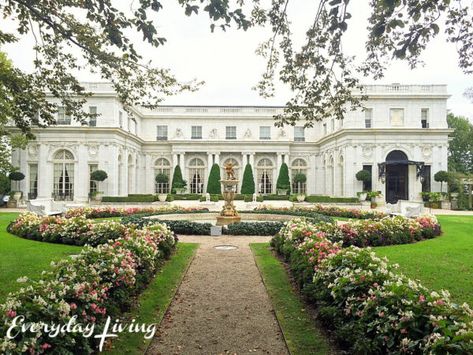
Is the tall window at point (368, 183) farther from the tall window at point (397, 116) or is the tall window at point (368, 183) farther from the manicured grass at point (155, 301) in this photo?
the manicured grass at point (155, 301)

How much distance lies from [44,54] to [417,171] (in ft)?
99.6

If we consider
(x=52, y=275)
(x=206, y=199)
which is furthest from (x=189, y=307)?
(x=206, y=199)

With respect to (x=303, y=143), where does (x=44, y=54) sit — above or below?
below

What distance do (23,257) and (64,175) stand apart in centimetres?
2459

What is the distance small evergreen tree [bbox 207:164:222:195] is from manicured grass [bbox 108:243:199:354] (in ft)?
87.6

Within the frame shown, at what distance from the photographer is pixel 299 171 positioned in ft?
129

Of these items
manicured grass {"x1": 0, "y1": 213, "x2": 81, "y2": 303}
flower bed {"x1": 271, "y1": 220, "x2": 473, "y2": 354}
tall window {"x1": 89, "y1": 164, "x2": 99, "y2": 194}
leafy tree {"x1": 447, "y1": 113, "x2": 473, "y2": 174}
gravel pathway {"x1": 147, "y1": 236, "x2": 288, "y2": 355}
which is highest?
leafy tree {"x1": 447, "y1": 113, "x2": 473, "y2": 174}

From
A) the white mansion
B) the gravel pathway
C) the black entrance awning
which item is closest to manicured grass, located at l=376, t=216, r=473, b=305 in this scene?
the gravel pathway

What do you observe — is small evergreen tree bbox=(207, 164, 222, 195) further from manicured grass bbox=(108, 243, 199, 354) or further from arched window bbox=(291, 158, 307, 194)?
manicured grass bbox=(108, 243, 199, 354)

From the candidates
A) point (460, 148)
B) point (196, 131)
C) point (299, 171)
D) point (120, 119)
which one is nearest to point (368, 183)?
point (299, 171)

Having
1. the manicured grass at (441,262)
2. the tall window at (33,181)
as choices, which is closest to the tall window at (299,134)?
the tall window at (33,181)

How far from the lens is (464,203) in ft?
87.9

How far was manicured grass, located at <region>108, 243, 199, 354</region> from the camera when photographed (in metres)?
4.10

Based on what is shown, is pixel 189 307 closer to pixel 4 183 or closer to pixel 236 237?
pixel 236 237
